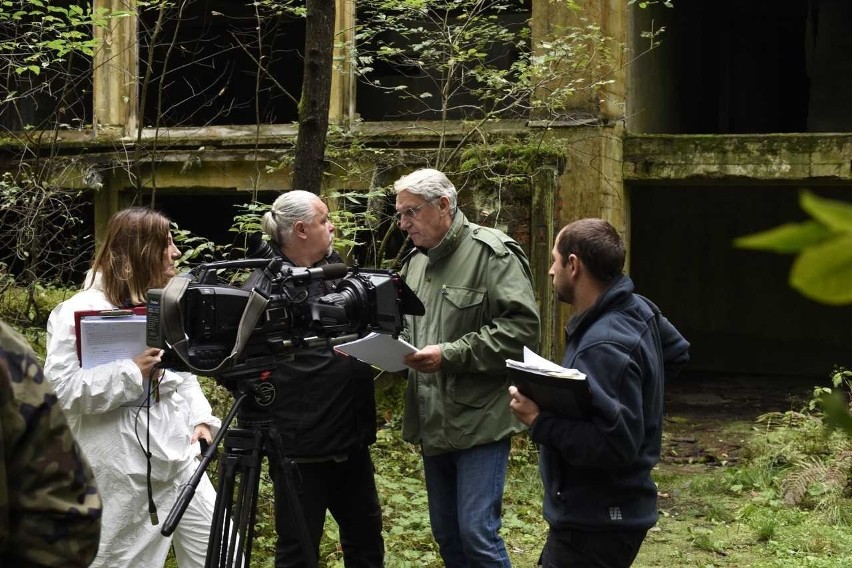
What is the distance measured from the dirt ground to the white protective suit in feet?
16.6

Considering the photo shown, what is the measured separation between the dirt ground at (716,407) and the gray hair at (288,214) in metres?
4.99

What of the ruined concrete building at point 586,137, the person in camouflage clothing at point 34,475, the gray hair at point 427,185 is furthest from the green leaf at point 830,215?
the ruined concrete building at point 586,137

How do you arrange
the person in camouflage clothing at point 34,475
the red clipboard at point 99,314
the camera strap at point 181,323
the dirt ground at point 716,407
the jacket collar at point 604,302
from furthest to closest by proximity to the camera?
the dirt ground at point 716,407 < the red clipboard at point 99,314 < the camera strap at point 181,323 < the jacket collar at point 604,302 < the person in camouflage clothing at point 34,475

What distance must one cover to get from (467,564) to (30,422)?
268 centimetres

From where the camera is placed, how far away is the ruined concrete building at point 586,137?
7855 millimetres

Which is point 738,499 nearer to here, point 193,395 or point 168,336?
point 193,395

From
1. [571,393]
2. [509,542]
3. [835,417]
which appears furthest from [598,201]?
[835,417]

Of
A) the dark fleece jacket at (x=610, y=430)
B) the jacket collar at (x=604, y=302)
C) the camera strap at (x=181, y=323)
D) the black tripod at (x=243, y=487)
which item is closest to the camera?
the dark fleece jacket at (x=610, y=430)

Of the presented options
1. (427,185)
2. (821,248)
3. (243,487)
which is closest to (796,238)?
(821,248)

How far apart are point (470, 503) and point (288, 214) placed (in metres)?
1.29

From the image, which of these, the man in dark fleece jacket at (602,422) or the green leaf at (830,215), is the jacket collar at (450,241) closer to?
the man in dark fleece jacket at (602,422)

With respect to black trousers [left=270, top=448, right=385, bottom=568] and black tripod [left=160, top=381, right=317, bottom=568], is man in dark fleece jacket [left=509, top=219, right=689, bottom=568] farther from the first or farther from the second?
black trousers [left=270, top=448, right=385, bottom=568]

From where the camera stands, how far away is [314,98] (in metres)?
5.50

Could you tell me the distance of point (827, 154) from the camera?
8.55 metres
